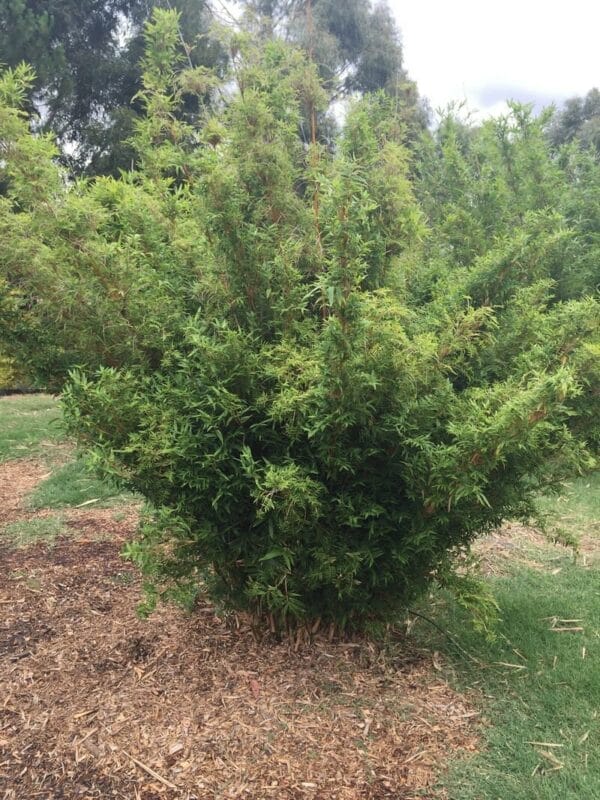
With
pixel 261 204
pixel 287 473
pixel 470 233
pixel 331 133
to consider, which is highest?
pixel 331 133

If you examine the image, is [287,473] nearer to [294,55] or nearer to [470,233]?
[294,55]

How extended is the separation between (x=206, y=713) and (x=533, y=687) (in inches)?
56.4

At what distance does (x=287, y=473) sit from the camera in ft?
6.91

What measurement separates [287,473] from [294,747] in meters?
1.09

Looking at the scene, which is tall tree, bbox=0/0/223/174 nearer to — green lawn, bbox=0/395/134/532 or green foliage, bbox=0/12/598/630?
green lawn, bbox=0/395/134/532

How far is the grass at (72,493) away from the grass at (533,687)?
3264 millimetres

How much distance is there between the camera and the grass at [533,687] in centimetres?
223

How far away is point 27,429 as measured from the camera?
7.96 meters

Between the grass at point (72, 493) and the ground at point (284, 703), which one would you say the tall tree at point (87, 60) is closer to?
the grass at point (72, 493)

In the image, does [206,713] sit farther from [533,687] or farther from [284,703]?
[533,687]

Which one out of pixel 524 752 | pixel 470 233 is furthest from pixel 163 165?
pixel 524 752

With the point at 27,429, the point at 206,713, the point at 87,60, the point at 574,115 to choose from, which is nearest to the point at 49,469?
the point at 27,429

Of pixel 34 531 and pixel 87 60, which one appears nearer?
pixel 34 531

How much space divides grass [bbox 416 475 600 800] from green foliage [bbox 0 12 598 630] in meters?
0.59
